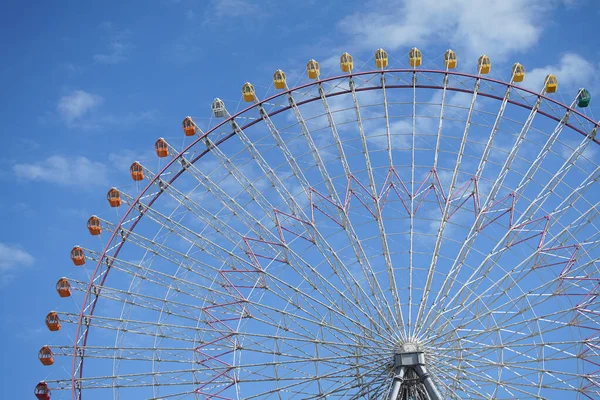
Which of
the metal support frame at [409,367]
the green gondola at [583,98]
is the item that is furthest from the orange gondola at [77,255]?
the green gondola at [583,98]

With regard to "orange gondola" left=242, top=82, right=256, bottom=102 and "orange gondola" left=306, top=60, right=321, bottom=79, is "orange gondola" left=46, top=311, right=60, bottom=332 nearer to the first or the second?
"orange gondola" left=242, top=82, right=256, bottom=102

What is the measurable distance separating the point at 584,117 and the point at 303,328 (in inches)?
752

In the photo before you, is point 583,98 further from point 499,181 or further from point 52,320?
point 52,320

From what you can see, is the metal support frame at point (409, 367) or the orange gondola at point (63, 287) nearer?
the metal support frame at point (409, 367)

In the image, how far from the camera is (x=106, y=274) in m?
59.0

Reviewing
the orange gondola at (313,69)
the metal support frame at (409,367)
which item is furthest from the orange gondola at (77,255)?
the metal support frame at (409,367)

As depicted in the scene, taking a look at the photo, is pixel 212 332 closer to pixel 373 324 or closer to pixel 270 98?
pixel 373 324

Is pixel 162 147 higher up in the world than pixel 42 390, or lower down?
higher up

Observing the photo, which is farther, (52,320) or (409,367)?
(52,320)

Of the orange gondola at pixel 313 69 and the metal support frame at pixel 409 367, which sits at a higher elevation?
the orange gondola at pixel 313 69

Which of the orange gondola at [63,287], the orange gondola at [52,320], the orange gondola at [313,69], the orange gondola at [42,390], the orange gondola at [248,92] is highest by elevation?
the orange gondola at [313,69]

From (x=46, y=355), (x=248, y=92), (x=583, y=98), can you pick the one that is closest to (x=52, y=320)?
(x=46, y=355)

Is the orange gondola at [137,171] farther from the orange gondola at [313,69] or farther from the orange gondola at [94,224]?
the orange gondola at [313,69]

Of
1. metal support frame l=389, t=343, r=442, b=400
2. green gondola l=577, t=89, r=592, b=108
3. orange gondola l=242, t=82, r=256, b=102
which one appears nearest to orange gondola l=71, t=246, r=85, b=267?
orange gondola l=242, t=82, r=256, b=102
